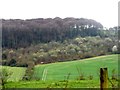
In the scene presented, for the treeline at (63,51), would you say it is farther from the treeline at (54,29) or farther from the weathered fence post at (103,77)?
the weathered fence post at (103,77)

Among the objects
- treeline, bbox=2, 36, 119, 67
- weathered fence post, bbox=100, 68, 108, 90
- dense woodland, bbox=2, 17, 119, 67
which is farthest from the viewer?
dense woodland, bbox=2, 17, 119, 67

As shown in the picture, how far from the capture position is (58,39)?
1642 centimetres

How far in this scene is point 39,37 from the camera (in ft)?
50.0

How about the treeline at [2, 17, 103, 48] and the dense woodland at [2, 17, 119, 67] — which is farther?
the treeline at [2, 17, 103, 48]

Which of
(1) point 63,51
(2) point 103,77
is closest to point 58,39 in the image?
(1) point 63,51

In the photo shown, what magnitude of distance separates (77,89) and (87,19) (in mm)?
12663

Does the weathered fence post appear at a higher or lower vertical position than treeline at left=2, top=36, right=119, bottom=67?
higher

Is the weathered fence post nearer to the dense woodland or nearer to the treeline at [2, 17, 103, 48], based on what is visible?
the dense woodland

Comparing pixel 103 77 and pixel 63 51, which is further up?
pixel 103 77

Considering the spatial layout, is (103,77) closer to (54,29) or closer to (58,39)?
(54,29)

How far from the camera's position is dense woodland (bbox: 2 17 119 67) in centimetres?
1198

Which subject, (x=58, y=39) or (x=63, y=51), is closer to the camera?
(x=63, y=51)

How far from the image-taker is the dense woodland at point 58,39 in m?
12.0

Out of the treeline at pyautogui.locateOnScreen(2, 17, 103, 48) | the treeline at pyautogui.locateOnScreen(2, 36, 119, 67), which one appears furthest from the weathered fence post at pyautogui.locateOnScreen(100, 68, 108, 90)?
the treeline at pyautogui.locateOnScreen(2, 17, 103, 48)
